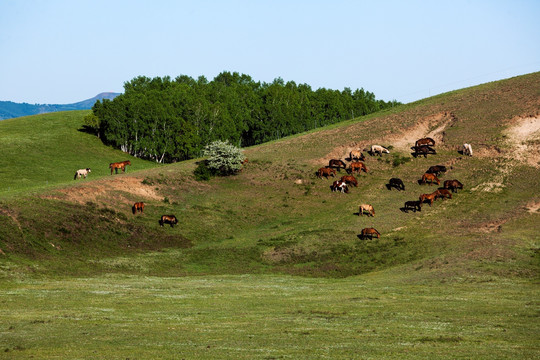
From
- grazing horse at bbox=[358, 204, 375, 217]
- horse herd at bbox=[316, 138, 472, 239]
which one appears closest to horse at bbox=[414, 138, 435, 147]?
horse herd at bbox=[316, 138, 472, 239]

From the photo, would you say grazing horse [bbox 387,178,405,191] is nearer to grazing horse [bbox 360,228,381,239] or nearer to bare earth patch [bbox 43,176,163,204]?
grazing horse [bbox 360,228,381,239]

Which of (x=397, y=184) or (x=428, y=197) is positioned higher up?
(x=397, y=184)

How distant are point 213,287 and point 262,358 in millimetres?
24950

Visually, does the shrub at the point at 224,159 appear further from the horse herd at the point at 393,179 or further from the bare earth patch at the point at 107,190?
the bare earth patch at the point at 107,190

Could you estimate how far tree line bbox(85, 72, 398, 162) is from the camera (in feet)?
439

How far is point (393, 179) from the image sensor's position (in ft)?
279

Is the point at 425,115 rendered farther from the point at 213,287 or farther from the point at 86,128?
the point at 86,128

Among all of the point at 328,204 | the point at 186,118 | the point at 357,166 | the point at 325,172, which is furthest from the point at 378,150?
the point at 186,118

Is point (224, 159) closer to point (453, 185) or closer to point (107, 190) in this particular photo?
point (107, 190)

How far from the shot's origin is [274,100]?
178625 mm

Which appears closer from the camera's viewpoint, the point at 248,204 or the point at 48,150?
the point at 248,204

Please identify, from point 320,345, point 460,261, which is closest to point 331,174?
point 460,261

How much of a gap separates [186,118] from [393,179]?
7031cm

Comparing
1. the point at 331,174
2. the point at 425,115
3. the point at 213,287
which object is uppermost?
the point at 425,115
